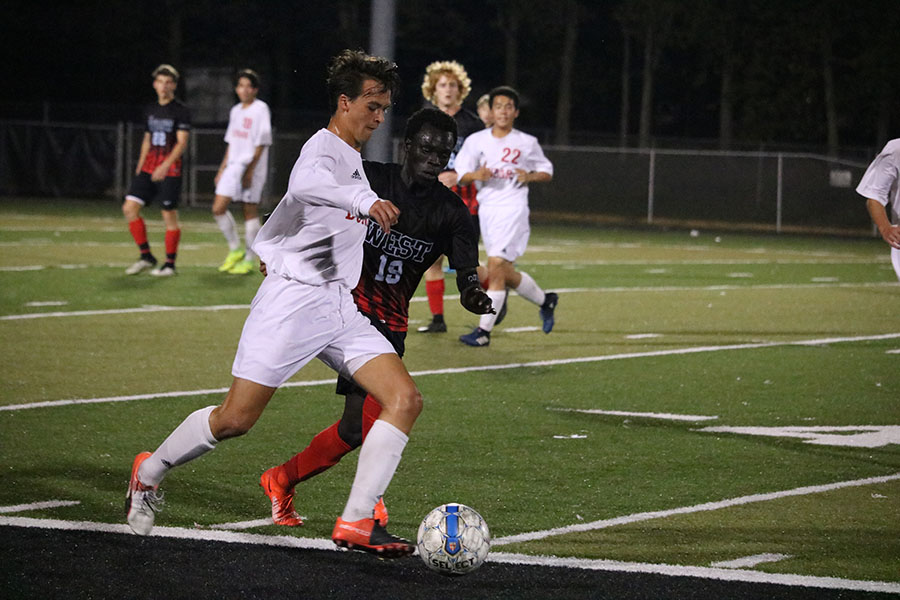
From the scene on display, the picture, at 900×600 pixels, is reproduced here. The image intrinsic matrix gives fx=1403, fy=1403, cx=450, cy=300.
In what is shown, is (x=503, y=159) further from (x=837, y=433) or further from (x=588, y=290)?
(x=588, y=290)

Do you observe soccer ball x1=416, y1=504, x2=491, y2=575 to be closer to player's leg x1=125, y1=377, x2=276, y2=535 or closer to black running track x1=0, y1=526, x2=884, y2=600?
black running track x1=0, y1=526, x2=884, y2=600

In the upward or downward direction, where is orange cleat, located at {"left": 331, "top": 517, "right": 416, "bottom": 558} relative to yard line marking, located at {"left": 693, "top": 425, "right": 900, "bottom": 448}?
upward

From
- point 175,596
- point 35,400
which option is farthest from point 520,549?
point 35,400

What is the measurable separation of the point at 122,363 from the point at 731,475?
5060 millimetres

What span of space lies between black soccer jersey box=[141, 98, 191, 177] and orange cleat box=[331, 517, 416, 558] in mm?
11954

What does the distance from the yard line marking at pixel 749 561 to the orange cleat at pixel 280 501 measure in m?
1.76

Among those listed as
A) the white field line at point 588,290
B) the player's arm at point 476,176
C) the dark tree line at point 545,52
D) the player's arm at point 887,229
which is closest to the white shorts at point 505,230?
the player's arm at point 476,176

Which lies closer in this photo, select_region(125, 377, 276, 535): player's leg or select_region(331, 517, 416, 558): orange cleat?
select_region(331, 517, 416, 558): orange cleat

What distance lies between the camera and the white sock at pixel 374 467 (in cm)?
523

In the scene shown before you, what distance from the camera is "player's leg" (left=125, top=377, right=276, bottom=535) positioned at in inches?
211

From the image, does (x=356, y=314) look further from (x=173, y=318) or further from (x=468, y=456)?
(x=173, y=318)

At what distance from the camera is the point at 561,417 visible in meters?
8.65

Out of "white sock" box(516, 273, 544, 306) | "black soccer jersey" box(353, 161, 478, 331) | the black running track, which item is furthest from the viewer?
"white sock" box(516, 273, 544, 306)

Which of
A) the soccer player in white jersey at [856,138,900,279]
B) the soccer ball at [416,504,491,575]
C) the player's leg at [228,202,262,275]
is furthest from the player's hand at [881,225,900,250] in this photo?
the player's leg at [228,202,262,275]
